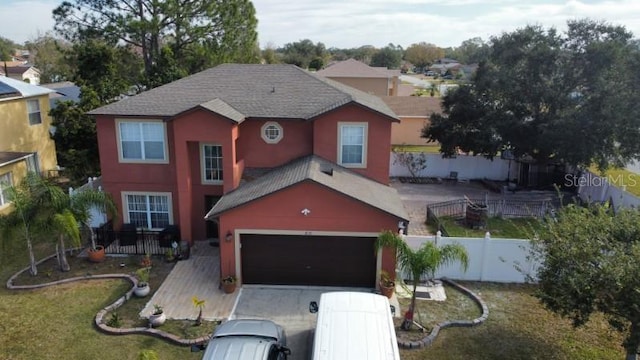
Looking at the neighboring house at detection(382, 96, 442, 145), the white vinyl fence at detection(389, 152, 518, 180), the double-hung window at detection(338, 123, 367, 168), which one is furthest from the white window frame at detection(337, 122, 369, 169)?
the neighboring house at detection(382, 96, 442, 145)

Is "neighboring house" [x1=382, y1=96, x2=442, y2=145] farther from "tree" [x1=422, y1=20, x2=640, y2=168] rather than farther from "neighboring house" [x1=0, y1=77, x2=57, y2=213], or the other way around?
"neighboring house" [x1=0, y1=77, x2=57, y2=213]

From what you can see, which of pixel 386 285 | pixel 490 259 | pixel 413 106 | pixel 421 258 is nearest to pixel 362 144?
Answer: pixel 386 285

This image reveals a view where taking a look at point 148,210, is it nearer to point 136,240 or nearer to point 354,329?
point 136,240

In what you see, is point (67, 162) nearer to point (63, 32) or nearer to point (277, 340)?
point (63, 32)

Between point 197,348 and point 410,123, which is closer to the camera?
point 197,348

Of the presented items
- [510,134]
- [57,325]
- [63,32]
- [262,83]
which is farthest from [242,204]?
[63,32]

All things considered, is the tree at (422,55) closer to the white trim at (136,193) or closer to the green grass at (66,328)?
the white trim at (136,193)
